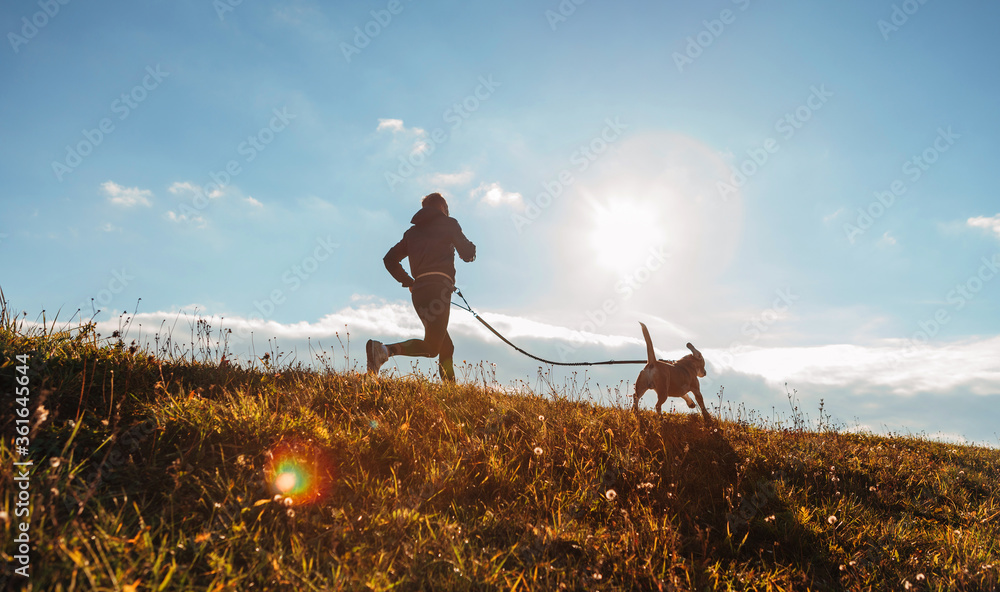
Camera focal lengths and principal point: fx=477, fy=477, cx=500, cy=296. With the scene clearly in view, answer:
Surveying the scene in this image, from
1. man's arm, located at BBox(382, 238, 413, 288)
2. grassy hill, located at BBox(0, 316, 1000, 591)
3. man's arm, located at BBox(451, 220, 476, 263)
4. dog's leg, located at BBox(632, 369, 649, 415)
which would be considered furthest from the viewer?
man's arm, located at BBox(382, 238, 413, 288)

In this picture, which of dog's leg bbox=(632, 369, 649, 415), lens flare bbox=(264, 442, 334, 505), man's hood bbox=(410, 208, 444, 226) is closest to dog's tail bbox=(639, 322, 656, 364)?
dog's leg bbox=(632, 369, 649, 415)

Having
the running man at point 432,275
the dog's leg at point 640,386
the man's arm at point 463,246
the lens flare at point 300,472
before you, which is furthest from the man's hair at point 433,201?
the lens flare at point 300,472

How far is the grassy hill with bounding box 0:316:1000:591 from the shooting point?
8.01 feet

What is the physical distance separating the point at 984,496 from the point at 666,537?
569cm

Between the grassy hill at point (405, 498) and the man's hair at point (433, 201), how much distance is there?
333 cm

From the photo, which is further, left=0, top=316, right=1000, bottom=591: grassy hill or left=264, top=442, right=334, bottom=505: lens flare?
left=264, top=442, right=334, bottom=505: lens flare

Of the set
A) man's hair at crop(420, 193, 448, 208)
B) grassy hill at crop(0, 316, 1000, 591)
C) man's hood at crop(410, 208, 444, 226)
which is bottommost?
grassy hill at crop(0, 316, 1000, 591)

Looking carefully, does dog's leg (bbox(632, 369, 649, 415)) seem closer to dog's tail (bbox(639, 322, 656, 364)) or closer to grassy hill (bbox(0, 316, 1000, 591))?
dog's tail (bbox(639, 322, 656, 364))

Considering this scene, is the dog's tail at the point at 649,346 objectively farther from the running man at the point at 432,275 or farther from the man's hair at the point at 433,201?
the man's hair at the point at 433,201

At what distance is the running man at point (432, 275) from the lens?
7.23 m

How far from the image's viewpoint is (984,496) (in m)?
5.95

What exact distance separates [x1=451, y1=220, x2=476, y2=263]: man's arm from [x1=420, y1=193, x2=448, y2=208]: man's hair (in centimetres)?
52

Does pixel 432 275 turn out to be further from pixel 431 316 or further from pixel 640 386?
pixel 640 386

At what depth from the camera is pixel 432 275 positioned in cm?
734
